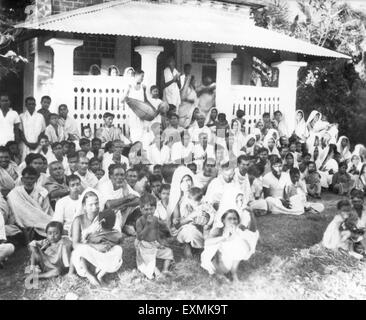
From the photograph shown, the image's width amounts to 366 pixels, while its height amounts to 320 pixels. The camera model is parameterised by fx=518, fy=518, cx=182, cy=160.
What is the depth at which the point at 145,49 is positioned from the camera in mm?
6852

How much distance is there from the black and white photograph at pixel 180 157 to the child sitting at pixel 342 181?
0.02m

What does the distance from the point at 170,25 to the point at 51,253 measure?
347cm

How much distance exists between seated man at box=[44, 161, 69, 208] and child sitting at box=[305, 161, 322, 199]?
3.22 metres

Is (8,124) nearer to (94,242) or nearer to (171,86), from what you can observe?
(94,242)

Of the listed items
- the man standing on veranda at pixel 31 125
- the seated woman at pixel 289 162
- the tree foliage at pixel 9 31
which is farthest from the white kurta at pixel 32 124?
the seated woman at pixel 289 162

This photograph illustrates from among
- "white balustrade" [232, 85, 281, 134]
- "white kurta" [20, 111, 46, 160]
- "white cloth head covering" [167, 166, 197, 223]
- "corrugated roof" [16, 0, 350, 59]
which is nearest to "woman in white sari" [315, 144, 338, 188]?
"white balustrade" [232, 85, 281, 134]

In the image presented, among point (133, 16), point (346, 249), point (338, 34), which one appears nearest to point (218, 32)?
point (133, 16)

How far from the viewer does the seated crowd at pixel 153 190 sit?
525 cm

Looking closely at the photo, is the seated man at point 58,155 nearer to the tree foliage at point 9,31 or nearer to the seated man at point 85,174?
the seated man at point 85,174

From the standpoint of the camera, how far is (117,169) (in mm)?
5789

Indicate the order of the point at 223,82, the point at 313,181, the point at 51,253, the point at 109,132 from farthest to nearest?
1. the point at 223,82
2. the point at 313,181
3. the point at 109,132
4. the point at 51,253

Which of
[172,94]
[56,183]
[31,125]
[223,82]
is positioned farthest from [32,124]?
[223,82]

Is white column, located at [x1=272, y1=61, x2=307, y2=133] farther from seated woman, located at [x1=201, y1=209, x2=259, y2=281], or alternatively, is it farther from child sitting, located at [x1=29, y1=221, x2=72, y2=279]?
child sitting, located at [x1=29, y1=221, x2=72, y2=279]

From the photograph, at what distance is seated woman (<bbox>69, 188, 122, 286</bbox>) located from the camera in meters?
5.09
